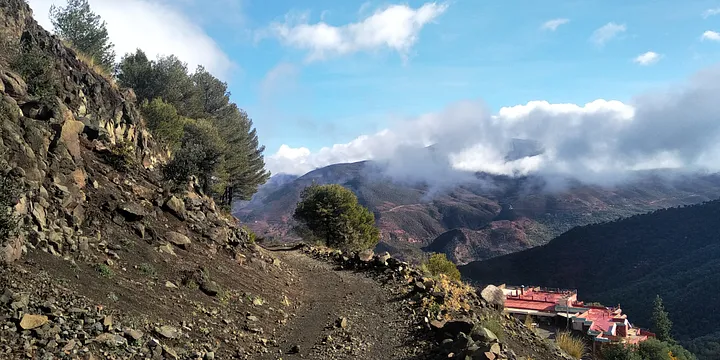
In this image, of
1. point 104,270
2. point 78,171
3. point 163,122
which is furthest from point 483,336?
point 163,122

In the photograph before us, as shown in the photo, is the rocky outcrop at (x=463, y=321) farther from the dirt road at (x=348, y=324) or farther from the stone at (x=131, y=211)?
the stone at (x=131, y=211)

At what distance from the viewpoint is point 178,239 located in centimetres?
1416

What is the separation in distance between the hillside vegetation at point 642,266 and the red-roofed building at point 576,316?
17575 millimetres

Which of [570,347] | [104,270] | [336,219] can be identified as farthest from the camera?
[336,219]

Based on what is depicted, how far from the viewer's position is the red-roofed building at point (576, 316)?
137ft

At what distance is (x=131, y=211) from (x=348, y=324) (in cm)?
747

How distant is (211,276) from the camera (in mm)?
13266

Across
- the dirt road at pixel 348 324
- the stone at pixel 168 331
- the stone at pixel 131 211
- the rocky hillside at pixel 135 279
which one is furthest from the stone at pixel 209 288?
the stone at pixel 131 211

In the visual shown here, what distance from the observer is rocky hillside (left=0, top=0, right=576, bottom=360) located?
25.3ft

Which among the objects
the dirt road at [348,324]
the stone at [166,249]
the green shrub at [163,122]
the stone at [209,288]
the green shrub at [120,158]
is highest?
the green shrub at [163,122]

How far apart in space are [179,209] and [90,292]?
7.62 metres

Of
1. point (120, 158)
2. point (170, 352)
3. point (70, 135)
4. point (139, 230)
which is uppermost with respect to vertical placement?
point (70, 135)

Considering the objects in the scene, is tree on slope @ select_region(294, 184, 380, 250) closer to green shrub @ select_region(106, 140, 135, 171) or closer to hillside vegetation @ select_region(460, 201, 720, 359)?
green shrub @ select_region(106, 140, 135, 171)

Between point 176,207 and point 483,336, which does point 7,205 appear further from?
point 483,336
